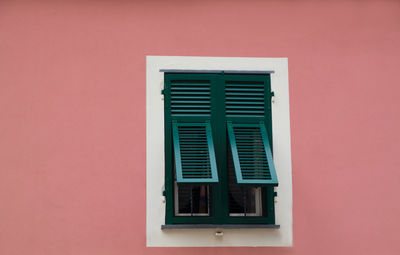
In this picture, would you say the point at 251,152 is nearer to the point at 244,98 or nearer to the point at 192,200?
the point at 244,98

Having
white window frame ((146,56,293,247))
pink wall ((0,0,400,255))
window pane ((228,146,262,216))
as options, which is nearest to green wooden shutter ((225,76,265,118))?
white window frame ((146,56,293,247))

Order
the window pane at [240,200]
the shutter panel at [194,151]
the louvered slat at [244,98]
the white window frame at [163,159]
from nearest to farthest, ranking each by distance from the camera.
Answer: the shutter panel at [194,151]
the white window frame at [163,159]
the window pane at [240,200]
the louvered slat at [244,98]

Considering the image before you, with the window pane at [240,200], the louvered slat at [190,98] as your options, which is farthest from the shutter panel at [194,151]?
the window pane at [240,200]

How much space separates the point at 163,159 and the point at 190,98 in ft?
1.92

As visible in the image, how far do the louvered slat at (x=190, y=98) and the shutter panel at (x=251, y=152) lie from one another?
0.28 meters

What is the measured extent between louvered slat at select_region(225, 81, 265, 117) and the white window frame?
4.7 inches
